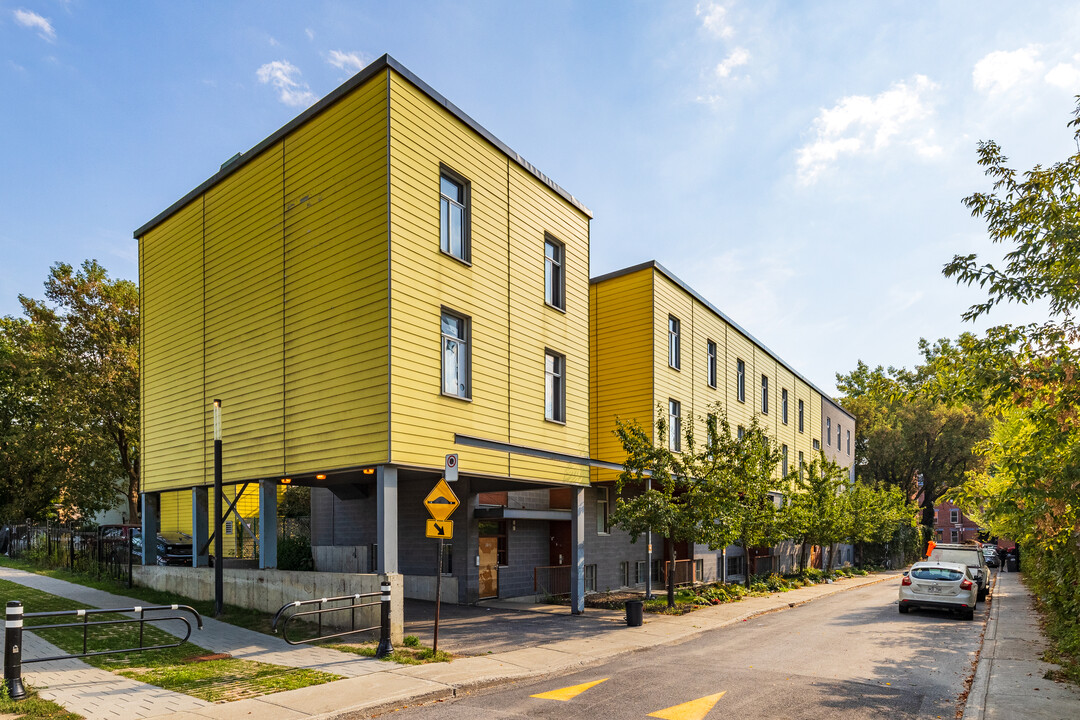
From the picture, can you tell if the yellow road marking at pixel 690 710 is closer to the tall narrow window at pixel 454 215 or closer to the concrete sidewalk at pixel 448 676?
the concrete sidewalk at pixel 448 676

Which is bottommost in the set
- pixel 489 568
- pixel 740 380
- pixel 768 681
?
pixel 489 568

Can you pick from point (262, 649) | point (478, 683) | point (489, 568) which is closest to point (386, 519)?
point (262, 649)

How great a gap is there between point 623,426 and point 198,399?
1193cm

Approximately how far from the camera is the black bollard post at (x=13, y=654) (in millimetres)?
8859

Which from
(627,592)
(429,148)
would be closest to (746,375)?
→ (627,592)

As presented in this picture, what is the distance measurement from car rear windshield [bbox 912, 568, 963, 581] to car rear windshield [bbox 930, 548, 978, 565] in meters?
3.99

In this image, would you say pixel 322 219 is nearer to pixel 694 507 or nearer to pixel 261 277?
pixel 261 277

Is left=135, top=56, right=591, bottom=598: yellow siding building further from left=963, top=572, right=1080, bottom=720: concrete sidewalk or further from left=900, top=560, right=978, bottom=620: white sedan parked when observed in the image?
left=963, top=572, right=1080, bottom=720: concrete sidewalk

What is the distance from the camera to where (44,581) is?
71.3ft

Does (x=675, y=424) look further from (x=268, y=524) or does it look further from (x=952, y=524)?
(x=952, y=524)

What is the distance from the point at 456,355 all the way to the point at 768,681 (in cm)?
911

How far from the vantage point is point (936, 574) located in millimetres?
20453

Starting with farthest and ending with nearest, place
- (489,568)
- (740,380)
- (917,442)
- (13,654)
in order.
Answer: (917,442) → (740,380) → (489,568) → (13,654)

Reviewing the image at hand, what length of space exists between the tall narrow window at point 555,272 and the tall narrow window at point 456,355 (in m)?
4.34
